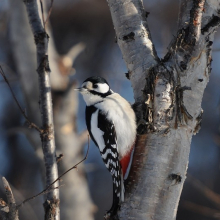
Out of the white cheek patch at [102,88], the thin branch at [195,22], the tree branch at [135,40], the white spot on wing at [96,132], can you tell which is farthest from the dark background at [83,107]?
the thin branch at [195,22]

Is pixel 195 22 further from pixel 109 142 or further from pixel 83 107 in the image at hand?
pixel 83 107

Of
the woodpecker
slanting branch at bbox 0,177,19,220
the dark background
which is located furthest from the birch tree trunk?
the dark background

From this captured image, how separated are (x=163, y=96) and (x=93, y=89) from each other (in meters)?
0.65

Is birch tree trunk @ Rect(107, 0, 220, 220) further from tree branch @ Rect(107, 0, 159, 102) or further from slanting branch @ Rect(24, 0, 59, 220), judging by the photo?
slanting branch @ Rect(24, 0, 59, 220)

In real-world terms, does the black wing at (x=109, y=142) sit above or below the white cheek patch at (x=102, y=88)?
below

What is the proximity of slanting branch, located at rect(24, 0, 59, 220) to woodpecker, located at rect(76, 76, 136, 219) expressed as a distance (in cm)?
36

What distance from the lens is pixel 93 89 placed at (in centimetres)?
283

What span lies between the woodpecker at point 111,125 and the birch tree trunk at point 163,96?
109 mm

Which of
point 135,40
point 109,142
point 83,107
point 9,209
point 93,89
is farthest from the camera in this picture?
point 83,107

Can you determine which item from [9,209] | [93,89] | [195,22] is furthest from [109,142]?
[9,209]

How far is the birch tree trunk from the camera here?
2.14 meters

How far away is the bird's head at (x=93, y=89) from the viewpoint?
2820mm

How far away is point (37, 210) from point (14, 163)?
0.93 metres

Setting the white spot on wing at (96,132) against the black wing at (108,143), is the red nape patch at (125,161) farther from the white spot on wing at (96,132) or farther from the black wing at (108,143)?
the white spot on wing at (96,132)
